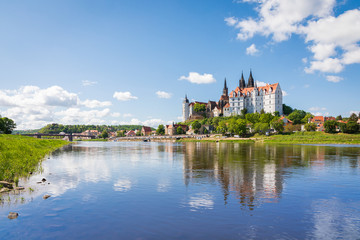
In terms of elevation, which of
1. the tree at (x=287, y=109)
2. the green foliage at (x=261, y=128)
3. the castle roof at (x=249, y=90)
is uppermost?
the castle roof at (x=249, y=90)

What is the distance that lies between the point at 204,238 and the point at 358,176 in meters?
22.0

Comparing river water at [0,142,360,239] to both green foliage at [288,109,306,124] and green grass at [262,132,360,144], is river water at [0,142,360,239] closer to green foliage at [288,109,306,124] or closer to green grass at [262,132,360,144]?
green grass at [262,132,360,144]

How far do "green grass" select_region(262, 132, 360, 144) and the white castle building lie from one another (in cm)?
5358

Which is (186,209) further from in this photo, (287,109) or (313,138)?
(287,109)

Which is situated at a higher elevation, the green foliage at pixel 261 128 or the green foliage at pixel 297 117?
the green foliage at pixel 297 117

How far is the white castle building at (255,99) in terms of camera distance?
167875mm

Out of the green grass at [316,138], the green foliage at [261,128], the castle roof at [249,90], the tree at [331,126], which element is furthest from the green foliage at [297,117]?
the tree at [331,126]

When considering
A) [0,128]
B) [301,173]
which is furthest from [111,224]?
[0,128]

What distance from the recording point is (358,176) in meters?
25.3

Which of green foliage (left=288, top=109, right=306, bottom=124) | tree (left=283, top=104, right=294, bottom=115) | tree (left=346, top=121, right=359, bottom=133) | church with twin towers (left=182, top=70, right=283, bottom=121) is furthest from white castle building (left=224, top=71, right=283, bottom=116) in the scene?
tree (left=346, top=121, right=359, bottom=133)

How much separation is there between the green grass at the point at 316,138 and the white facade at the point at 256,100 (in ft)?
175

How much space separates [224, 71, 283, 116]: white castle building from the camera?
16788 centimetres

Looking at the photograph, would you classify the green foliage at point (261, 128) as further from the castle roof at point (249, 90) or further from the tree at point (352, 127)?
the castle roof at point (249, 90)

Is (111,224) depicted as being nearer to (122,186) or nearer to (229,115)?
(122,186)
